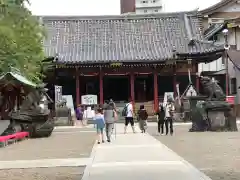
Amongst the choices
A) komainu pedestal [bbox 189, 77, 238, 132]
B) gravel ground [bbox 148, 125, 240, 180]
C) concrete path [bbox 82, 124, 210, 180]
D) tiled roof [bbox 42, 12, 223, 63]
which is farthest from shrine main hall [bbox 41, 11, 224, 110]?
concrete path [bbox 82, 124, 210, 180]

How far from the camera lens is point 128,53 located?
1601 inches

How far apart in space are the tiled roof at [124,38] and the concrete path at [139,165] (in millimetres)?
24409

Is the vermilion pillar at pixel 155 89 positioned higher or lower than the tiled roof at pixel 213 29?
lower

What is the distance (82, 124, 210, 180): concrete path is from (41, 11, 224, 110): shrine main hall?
23.9 metres

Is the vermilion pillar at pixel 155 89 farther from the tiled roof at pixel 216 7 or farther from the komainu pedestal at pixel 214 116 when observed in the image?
the komainu pedestal at pixel 214 116

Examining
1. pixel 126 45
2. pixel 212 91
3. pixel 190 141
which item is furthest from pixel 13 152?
pixel 126 45

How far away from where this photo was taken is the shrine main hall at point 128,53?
39250 millimetres

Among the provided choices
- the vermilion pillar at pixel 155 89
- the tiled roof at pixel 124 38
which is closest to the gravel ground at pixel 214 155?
the vermilion pillar at pixel 155 89

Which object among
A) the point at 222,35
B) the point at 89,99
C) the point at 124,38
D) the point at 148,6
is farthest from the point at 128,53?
the point at 148,6

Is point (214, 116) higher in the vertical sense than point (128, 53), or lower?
lower

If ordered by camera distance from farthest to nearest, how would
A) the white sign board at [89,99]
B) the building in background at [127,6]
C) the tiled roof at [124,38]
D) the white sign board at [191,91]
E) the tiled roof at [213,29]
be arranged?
1. the building in background at [127,6]
2. the tiled roof at [213,29]
3. the tiled roof at [124,38]
4. the white sign board at [89,99]
5. the white sign board at [191,91]

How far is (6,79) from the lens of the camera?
105 feet

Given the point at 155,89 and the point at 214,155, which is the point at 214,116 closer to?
the point at 214,155

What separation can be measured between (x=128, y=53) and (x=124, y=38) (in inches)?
115
